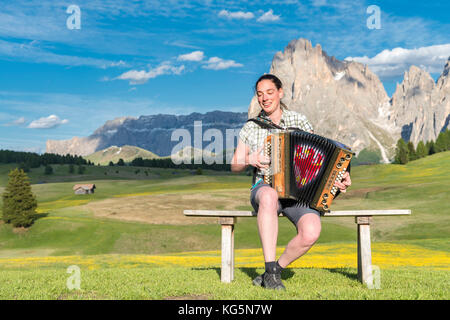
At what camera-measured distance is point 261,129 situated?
8195mm

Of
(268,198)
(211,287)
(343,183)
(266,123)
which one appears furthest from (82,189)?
(343,183)

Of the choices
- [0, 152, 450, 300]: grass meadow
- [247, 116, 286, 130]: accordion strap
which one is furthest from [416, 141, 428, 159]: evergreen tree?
[247, 116, 286, 130]: accordion strap

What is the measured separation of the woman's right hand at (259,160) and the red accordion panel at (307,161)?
1.81ft

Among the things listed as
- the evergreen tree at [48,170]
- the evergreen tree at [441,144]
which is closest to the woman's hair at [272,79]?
the evergreen tree at [441,144]

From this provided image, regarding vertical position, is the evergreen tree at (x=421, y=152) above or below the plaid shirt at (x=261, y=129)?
above

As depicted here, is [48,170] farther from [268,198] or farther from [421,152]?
[268,198]

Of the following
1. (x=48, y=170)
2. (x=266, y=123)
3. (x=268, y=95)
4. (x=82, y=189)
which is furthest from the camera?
(x=48, y=170)

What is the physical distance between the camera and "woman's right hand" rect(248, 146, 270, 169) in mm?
7559

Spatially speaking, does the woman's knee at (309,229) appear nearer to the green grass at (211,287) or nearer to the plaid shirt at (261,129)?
the green grass at (211,287)

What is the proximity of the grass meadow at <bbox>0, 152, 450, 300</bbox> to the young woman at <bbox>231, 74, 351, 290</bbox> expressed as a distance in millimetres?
547

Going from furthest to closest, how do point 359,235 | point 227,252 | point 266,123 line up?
point 359,235 < point 227,252 < point 266,123

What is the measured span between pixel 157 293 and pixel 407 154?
14323 cm

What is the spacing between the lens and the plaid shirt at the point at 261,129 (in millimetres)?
8148

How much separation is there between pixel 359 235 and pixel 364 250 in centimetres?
32
